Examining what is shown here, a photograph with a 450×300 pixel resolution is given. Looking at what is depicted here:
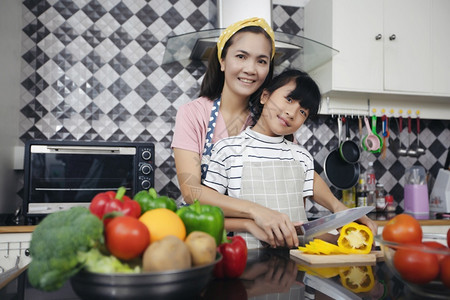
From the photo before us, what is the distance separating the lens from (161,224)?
1.80 feet

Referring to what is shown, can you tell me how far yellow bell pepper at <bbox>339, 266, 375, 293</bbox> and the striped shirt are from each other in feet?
1.74

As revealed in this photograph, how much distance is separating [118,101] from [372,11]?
1641mm

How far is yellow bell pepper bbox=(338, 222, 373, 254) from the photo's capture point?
0.94 metres

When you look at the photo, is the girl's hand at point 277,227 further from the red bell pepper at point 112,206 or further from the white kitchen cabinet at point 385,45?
the white kitchen cabinet at point 385,45

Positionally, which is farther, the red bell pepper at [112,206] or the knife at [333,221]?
the knife at [333,221]

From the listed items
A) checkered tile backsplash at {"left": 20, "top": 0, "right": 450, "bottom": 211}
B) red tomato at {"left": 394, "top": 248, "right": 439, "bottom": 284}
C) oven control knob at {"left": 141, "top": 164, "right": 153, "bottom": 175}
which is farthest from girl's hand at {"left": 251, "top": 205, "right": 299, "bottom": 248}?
checkered tile backsplash at {"left": 20, "top": 0, "right": 450, "bottom": 211}

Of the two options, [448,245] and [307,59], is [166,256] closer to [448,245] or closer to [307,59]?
[448,245]

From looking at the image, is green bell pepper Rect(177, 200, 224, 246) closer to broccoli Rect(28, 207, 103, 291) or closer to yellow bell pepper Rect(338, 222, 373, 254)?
broccoli Rect(28, 207, 103, 291)

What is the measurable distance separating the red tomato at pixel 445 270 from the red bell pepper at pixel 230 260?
0.32 m

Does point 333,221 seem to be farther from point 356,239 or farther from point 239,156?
point 239,156

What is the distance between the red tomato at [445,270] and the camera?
57 centimetres

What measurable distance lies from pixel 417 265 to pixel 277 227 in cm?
43

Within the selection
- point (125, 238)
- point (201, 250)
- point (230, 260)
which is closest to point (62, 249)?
point (125, 238)

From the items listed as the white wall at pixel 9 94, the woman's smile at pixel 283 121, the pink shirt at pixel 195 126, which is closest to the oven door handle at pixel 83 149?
the white wall at pixel 9 94
